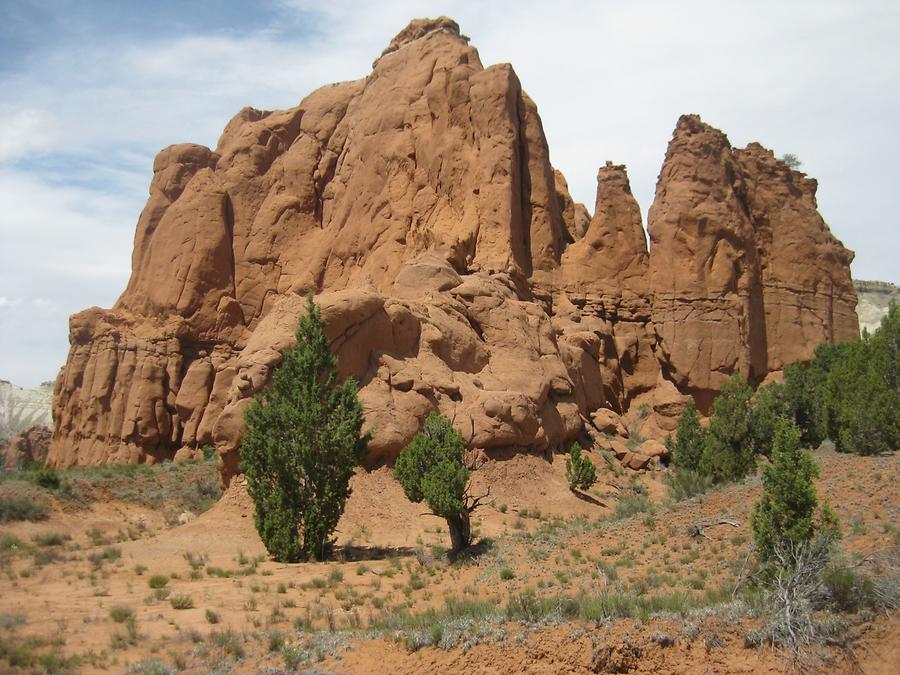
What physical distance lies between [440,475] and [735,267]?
1046 inches

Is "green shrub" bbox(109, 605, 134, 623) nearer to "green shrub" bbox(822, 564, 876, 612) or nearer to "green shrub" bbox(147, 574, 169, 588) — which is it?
"green shrub" bbox(147, 574, 169, 588)

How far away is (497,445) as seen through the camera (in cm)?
2855

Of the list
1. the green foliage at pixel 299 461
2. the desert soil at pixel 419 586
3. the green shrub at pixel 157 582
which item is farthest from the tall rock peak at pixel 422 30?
the green shrub at pixel 157 582

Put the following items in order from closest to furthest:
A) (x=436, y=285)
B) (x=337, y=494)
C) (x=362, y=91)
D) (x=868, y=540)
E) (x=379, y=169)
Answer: (x=868, y=540), (x=337, y=494), (x=436, y=285), (x=379, y=169), (x=362, y=91)

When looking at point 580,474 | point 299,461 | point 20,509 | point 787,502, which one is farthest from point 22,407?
point 787,502

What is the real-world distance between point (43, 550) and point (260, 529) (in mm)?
6701

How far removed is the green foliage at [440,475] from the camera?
20.0 meters

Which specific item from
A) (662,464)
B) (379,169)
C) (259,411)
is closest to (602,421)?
(662,464)

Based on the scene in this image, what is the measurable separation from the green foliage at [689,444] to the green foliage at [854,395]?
4061 mm

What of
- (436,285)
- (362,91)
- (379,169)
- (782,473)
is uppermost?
(362,91)

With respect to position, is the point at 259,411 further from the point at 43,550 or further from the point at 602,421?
the point at 602,421

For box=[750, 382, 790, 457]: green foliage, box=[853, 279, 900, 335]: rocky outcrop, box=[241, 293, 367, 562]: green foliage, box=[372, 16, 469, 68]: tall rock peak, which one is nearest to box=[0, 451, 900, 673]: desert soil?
box=[241, 293, 367, 562]: green foliage

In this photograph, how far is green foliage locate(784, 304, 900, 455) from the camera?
78.7ft

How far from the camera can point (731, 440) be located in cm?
2838
